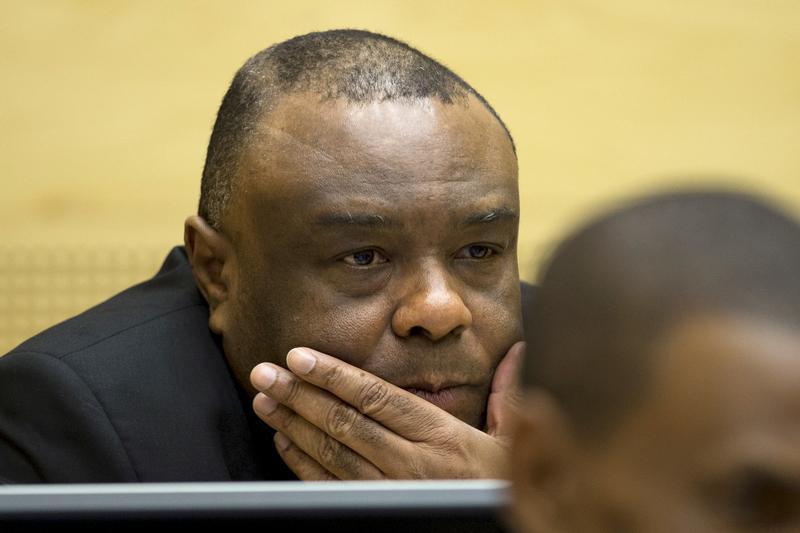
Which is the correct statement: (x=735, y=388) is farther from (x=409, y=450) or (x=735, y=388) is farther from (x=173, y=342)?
(x=173, y=342)

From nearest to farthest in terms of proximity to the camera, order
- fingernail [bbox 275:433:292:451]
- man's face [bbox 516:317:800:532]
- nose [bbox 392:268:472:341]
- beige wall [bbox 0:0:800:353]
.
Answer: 1. man's face [bbox 516:317:800:532]
2. nose [bbox 392:268:472:341]
3. fingernail [bbox 275:433:292:451]
4. beige wall [bbox 0:0:800:353]

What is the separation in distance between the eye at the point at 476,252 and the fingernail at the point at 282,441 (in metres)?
0.38

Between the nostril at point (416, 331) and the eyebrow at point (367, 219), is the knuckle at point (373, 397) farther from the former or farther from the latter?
the eyebrow at point (367, 219)

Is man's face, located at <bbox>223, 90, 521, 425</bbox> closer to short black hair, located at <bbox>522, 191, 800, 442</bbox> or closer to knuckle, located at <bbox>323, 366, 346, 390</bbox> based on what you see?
knuckle, located at <bbox>323, 366, 346, 390</bbox>

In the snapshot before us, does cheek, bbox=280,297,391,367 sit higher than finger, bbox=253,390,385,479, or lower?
higher

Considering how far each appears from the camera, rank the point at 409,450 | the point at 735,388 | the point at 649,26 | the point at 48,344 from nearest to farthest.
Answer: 1. the point at 735,388
2. the point at 409,450
3. the point at 48,344
4. the point at 649,26

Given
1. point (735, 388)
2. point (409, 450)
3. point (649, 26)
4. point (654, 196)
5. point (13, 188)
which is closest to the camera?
point (735, 388)

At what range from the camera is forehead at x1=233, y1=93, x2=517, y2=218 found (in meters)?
1.79

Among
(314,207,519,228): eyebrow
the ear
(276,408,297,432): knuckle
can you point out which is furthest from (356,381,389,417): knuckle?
the ear

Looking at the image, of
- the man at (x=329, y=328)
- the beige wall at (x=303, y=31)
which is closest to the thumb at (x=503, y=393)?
the man at (x=329, y=328)

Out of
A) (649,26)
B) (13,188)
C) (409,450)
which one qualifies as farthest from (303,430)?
(649,26)

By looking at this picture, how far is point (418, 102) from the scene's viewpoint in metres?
1.89

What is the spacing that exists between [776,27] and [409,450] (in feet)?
8.72

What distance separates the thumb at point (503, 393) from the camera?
1818 millimetres
